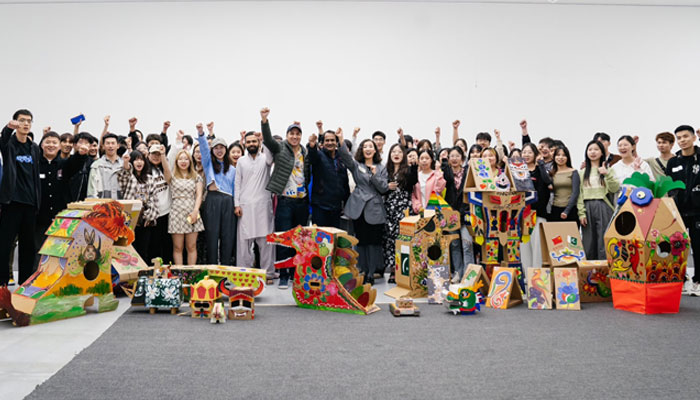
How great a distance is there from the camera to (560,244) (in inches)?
183

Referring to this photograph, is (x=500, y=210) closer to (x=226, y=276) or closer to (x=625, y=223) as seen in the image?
(x=625, y=223)

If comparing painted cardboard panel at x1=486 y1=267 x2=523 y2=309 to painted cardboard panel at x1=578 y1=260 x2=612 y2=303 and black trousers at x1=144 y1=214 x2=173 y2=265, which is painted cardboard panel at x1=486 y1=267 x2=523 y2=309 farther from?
black trousers at x1=144 y1=214 x2=173 y2=265

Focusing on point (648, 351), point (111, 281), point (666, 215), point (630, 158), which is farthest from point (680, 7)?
point (111, 281)

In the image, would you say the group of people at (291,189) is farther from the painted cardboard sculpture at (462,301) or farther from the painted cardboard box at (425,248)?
the painted cardboard sculpture at (462,301)

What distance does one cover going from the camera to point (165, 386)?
2.41m

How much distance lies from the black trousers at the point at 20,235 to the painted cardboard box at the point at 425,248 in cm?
354

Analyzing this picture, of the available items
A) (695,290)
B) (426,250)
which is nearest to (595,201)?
(695,290)

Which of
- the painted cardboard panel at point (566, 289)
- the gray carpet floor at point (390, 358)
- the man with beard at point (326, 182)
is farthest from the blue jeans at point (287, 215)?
the painted cardboard panel at point (566, 289)

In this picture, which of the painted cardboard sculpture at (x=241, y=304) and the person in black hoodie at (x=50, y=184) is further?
the person in black hoodie at (x=50, y=184)

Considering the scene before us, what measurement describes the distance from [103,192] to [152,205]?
598mm

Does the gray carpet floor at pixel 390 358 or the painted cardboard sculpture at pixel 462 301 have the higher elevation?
the painted cardboard sculpture at pixel 462 301

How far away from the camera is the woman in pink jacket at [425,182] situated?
5.38 metres

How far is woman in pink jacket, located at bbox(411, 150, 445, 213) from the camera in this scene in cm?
538

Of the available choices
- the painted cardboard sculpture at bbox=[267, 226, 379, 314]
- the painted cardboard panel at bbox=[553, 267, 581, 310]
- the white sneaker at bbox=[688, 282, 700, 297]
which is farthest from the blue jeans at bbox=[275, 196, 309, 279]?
the white sneaker at bbox=[688, 282, 700, 297]
